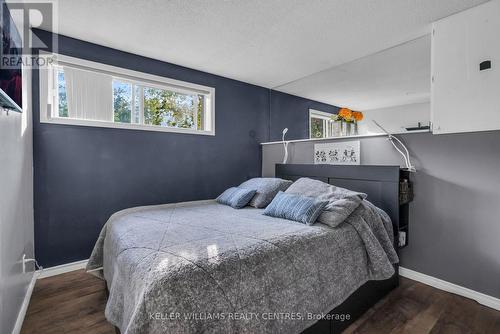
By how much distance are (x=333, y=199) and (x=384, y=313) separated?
0.90 metres

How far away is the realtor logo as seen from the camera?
1.23m

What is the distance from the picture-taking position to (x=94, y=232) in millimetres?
2650

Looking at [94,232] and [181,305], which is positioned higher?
[181,305]

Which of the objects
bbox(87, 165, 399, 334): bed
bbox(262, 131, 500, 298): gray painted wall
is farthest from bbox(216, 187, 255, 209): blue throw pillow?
bbox(262, 131, 500, 298): gray painted wall

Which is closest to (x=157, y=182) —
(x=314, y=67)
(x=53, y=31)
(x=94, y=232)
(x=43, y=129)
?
(x=94, y=232)

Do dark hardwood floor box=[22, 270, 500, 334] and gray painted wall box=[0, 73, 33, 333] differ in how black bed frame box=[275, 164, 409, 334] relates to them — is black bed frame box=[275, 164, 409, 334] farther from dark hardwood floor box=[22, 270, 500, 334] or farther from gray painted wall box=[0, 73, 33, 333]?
gray painted wall box=[0, 73, 33, 333]

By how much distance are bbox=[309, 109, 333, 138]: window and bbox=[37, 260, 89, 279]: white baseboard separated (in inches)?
119

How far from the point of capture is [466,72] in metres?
2.03

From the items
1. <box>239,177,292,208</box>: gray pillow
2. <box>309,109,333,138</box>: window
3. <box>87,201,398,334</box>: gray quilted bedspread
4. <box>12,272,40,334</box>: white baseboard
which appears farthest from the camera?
<box>309,109,333,138</box>: window

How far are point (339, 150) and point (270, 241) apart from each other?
5.90ft

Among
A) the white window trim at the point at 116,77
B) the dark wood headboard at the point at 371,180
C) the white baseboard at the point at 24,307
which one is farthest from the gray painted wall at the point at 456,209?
the white baseboard at the point at 24,307

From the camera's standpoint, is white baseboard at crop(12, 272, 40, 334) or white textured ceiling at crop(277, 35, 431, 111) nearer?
white baseboard at crop(12, 272, 40, 334)

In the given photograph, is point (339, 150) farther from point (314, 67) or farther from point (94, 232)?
point (94, 232)

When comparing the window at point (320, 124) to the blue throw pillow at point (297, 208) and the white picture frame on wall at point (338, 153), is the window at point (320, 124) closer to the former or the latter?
the white picture frame on wall at point (338, 153)
